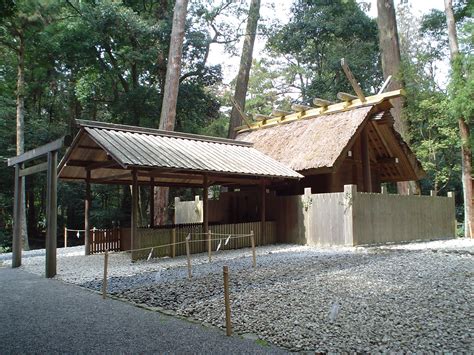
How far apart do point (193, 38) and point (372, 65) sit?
41.5ft

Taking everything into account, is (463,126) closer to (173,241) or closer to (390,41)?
(390,41)

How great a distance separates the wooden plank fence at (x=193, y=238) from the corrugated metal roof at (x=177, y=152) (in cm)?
199

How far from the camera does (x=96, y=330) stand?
5.17 metres

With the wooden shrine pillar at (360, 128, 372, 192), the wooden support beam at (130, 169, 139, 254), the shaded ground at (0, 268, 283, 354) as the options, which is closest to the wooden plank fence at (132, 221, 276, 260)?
the wooden support beam at (130, 169, 139, 254)

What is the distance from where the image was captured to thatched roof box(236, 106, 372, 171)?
15.1m

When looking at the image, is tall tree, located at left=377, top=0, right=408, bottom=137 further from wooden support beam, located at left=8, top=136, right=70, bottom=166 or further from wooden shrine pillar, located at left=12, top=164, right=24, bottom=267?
wooden shrine pillar, located at left=12, top=164, right=24, bottom=267

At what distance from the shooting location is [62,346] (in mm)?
4605

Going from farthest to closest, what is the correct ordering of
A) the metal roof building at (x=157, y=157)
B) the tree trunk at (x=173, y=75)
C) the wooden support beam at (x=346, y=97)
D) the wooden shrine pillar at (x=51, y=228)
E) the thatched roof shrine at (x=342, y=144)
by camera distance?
the tree trunk at (x=173, y=75) < the wooden support beam at (x=346, y=97) < the thatched roof shrine at (x=342, y=144) < the metal roof building at (x=157, y=157) < the wooden shrine pillar at (x=51, y=228)

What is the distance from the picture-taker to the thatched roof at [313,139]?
15108 millimetres

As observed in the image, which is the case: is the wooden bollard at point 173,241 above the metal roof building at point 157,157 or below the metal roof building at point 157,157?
below

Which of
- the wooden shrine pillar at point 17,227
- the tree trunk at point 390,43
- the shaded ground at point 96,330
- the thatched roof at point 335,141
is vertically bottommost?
the shaded ground at point 96,330

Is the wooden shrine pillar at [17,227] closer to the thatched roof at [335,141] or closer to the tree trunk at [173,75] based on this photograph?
the tree trunk at [173,75]

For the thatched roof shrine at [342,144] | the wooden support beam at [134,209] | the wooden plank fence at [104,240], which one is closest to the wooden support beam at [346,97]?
the thatched roof shrine at [342,144]

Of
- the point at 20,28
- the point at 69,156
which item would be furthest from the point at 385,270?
the point at 20,28
